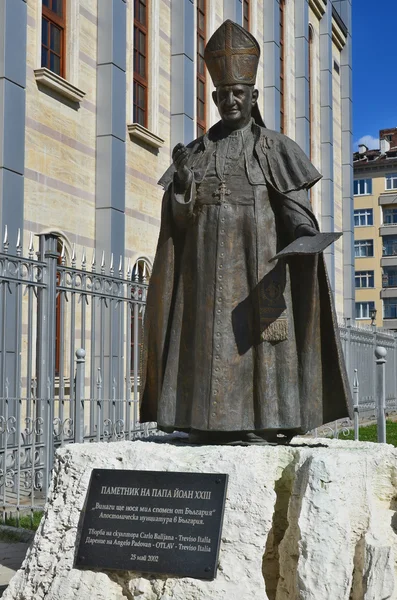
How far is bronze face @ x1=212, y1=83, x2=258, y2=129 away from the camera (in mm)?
5203

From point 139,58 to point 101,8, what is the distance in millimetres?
2122

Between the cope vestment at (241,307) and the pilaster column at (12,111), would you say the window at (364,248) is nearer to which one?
the pilaster column at (12,111)

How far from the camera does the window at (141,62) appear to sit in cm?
1739

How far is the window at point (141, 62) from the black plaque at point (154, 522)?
44.6 feet

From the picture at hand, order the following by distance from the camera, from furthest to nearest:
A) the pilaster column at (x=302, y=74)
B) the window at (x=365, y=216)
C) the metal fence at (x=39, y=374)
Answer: the window at (x=365, y=216), the pilaster column at (x=302, y=74), the metal fence at (x=39, y=374)

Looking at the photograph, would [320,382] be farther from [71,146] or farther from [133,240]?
[133,240]

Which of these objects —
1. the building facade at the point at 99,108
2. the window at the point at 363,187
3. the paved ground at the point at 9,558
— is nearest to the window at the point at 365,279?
the window at the point at 363,187

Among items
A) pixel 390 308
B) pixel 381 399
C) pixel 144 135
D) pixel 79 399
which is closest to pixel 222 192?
pixel 79 399

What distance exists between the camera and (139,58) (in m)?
17.6

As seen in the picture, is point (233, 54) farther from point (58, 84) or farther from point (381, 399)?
point (58, 84)

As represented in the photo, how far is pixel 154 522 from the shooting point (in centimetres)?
436

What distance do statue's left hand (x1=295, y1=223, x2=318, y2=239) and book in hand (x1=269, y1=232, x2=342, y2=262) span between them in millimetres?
157

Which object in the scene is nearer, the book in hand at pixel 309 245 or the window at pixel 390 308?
the book in hand at pixel 309 245

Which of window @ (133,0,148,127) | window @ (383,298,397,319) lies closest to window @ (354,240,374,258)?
window @ (383,298,397,319)
